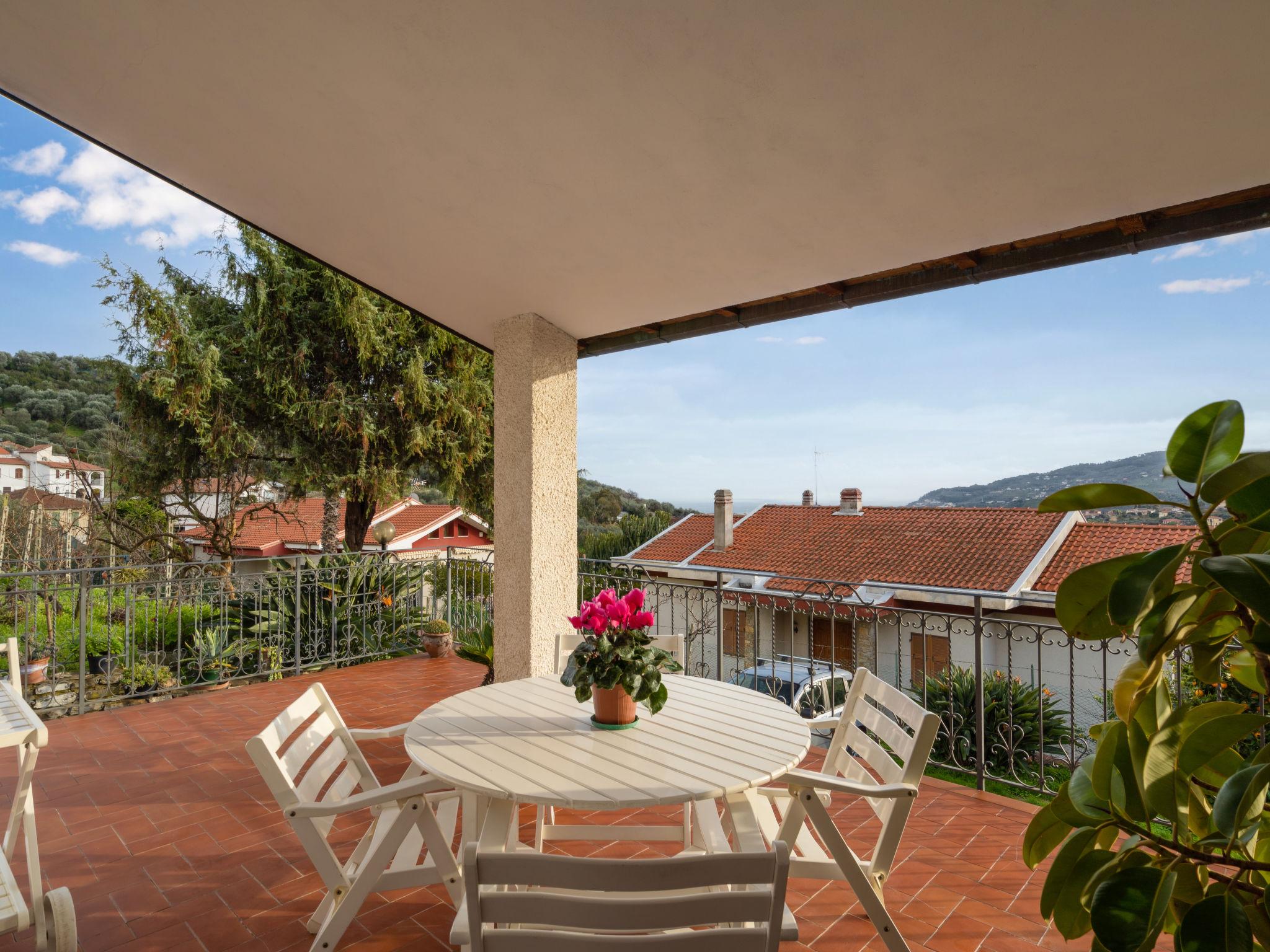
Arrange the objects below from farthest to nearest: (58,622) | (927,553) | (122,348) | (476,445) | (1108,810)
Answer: (927,553) → (476,445) → (122,348) → (58,622) → (1108,810)

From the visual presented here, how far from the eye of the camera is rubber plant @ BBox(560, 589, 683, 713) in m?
2.04

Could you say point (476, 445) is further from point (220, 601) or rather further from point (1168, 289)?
point (1168, 289)

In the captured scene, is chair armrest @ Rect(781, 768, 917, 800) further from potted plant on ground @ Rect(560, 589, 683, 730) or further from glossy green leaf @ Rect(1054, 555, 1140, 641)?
glossy green leaf @ Rect(1054, 555, 1140, 641)

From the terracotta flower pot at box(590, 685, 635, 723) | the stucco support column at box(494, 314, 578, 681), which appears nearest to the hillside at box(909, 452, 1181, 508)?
the terracotta flower pot at box(590, 685, 635, 723)

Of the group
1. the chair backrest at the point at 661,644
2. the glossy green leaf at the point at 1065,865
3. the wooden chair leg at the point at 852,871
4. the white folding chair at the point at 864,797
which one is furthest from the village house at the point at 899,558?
the glossy green leaf at the point at 1065,865

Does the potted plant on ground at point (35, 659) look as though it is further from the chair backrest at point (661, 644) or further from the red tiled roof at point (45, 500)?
the chair backrest at point (661, 644)

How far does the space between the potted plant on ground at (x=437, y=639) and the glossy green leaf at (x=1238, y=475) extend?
19.8 feet

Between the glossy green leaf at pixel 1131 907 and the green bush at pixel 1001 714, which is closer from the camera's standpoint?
the glossy green leaf at pixel 1131 907

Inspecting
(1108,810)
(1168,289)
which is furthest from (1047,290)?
(1108,810)

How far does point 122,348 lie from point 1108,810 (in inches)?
475

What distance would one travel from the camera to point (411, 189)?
308cm

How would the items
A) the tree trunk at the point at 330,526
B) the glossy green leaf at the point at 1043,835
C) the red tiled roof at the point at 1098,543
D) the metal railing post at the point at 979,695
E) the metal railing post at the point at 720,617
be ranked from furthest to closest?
the red tiled roof at the point at 1098,543, the tree trunk at the point at 330,526, the metal railing post at the point at 720,617, the metal railing post at the point at 979,695, the glossy green leaf at the point at 1043,835

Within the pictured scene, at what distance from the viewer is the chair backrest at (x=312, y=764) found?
174 cm

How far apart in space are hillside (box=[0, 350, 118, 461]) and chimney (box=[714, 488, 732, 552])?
13672 mm
